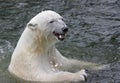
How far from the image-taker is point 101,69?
8.63 m

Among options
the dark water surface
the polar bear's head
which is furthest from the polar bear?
the dark water surface

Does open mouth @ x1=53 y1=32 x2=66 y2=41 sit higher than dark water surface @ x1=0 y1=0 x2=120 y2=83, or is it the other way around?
open mouth @ x1=53 y1=32 x2=66 y2=41

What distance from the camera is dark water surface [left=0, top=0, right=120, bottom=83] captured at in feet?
29.2

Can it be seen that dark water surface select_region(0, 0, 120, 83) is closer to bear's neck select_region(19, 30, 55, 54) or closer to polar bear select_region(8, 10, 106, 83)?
polar bear select_region(8, 10, 106, 83)

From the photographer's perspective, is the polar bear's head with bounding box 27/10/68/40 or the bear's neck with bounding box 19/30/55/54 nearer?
the polar bear's head with bounding box 27/10/68/40

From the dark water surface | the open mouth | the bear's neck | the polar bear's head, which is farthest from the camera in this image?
the dark water surface

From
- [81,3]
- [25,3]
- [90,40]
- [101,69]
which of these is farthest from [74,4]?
[101,69]

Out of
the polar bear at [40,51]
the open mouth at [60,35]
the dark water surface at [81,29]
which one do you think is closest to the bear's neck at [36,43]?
the polar bear at [40,51]

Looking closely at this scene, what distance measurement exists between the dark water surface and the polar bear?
0.89ft

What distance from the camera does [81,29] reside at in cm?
1070

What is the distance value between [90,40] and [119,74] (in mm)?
1906

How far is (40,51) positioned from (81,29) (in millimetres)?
2612

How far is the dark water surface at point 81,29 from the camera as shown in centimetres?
889

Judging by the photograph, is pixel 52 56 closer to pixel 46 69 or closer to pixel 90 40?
pixel 46 69
